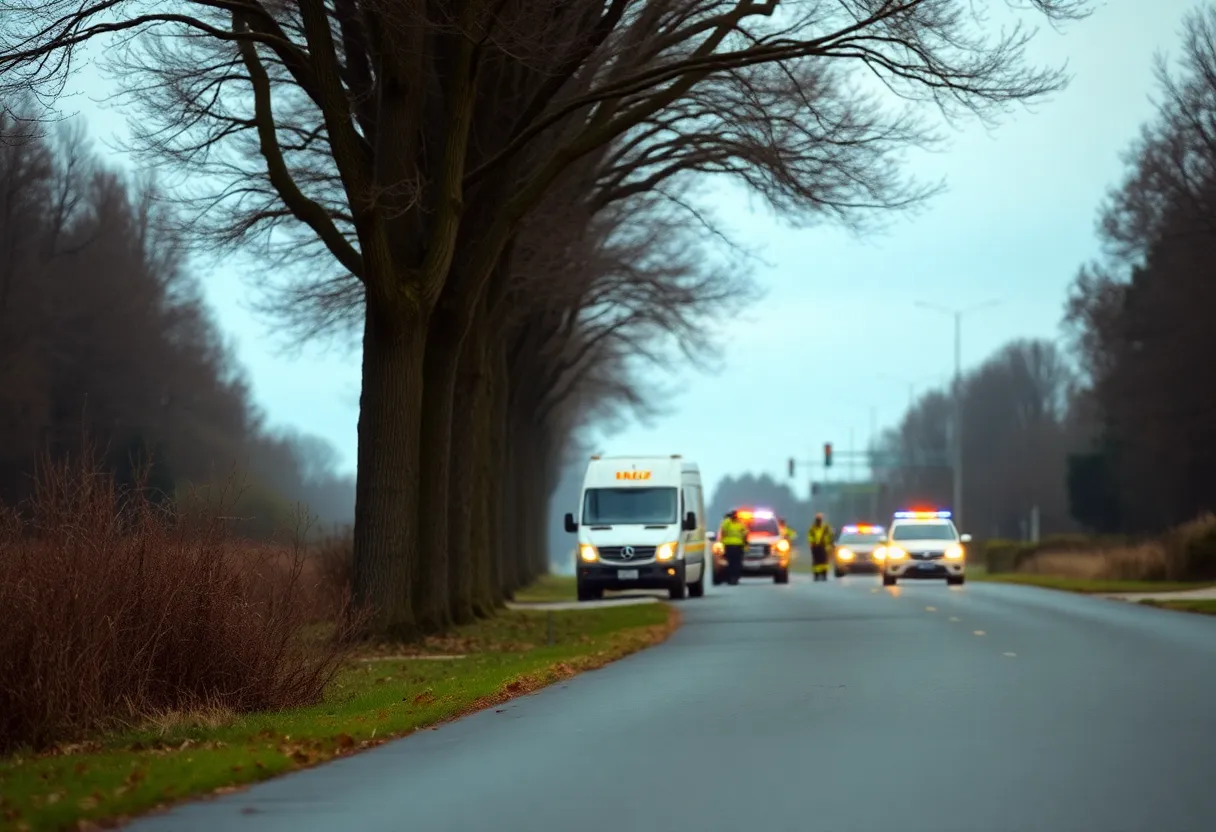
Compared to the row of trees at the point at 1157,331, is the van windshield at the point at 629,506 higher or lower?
lower

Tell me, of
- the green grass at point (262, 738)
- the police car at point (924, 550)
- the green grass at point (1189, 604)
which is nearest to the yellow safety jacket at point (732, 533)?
the police car at point (924, 550)

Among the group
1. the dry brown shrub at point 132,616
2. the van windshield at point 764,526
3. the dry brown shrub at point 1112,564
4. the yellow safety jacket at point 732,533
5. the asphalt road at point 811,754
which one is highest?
the van windshield at point 764,526

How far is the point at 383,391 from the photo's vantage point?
24.9 meters

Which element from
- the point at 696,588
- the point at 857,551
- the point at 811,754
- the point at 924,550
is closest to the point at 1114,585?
the point at 924,550

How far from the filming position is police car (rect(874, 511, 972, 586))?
48.8 m

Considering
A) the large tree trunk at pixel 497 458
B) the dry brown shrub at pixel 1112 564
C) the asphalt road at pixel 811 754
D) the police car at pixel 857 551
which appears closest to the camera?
the asphalt road at pixel 811 754

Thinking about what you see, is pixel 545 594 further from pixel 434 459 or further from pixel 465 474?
pixel 434 459

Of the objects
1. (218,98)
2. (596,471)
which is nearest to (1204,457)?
(596,471)

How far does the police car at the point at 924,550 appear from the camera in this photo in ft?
160

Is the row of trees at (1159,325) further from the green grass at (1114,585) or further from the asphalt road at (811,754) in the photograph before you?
the asphalt road at (811,754)

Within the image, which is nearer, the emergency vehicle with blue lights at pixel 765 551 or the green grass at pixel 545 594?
the green grass at pixel 545 594

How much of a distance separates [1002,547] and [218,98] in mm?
51371

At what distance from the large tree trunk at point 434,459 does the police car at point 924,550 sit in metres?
23.9

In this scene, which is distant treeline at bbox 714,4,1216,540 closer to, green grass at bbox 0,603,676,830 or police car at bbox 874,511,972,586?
police car at bbox 874,511,972,586
